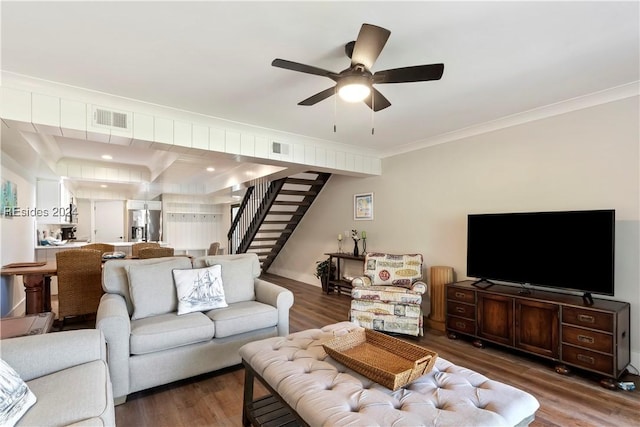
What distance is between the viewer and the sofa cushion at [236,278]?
10.6 feet

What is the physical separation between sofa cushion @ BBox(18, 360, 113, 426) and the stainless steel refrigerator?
843 centimetres

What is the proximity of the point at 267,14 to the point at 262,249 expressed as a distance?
624 cm

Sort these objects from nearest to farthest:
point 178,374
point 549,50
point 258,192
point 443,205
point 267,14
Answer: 1. point 267,14
2. point 549,50
3. point 178,374
4. point 443,205
5. point 258,192

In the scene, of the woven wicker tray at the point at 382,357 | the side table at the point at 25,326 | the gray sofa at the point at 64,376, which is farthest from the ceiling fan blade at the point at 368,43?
the side table at the point at 25,326

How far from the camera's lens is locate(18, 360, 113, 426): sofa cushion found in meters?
1.31

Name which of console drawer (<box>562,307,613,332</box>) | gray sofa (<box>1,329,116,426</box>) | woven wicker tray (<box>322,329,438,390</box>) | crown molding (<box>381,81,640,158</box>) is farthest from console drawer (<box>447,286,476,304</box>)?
gray sofa (<box>1,329,116,426</box>)

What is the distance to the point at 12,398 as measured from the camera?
1321 mm

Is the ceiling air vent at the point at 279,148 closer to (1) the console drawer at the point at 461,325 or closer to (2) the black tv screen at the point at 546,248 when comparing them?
(2) the black tv screen at the point at 546,248

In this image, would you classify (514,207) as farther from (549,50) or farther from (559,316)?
(549,50)

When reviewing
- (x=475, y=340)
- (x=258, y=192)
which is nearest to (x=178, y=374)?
(x=475, y=340)

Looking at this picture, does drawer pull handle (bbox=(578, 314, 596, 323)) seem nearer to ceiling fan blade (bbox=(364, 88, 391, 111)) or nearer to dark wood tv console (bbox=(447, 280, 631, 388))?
dark wood tv console (bbox=(447, 280, 631, 388))

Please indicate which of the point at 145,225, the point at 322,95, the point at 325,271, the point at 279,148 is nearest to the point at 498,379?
the point at 322,95

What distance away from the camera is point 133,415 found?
218cm

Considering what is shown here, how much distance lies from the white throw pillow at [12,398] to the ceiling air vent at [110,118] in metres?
2.18
